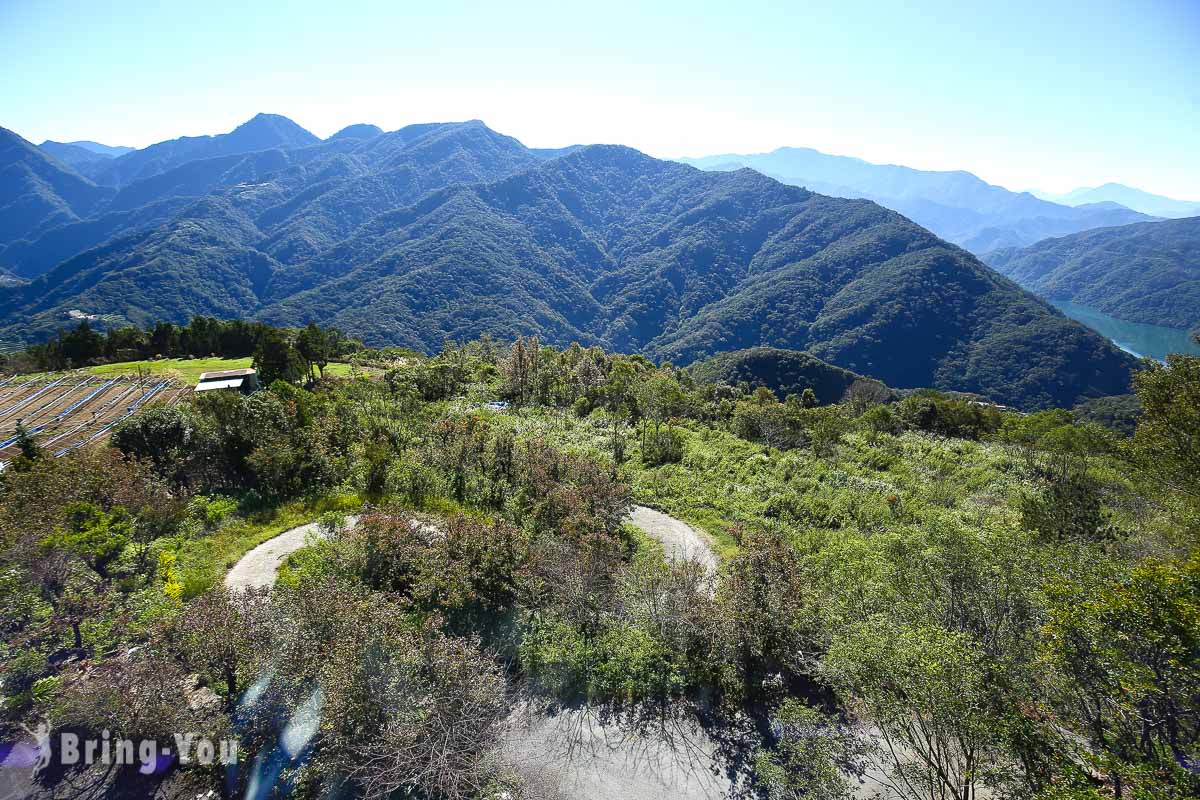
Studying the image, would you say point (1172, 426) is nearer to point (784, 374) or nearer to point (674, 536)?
point (674, 536)

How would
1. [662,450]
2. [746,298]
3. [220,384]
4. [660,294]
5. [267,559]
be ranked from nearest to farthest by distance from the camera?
[267,559]
[662,450]
[220,384]
[746,298]
[660,294]

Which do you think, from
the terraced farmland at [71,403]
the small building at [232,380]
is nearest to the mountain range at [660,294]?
the small building at [232,380]

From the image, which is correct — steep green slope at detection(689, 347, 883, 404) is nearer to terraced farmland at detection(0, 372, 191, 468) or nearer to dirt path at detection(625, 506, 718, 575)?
dirt path at detection(625, 506, 718, 575)

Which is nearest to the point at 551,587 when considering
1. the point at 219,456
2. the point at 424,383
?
the point at 219,456

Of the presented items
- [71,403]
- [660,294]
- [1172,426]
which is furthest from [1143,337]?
[71,403]

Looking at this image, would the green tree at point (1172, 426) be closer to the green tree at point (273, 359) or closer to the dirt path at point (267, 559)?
the dirt path at point (267, 559)

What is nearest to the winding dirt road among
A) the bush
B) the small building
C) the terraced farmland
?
the bush
